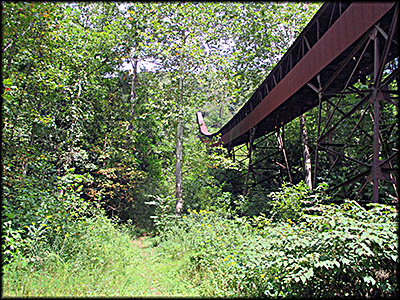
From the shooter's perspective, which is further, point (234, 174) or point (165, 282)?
point (234, 174)

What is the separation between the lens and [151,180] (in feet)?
44.0

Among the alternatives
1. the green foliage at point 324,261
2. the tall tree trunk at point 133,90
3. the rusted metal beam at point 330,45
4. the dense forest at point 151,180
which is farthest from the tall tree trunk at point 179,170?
the green foliage at point 324,261

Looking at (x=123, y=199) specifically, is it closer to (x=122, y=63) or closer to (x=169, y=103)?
(x=169, y=103)

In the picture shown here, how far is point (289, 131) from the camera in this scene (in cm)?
1377

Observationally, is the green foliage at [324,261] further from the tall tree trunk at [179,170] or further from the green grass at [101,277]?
the tall tree trunk at [179,170]

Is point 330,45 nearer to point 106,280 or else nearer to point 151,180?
point 106,280

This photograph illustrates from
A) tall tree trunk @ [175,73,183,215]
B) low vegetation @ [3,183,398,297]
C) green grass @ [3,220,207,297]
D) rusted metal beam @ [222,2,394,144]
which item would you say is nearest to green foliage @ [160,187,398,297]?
low vegetation @ [3,183,398,297]

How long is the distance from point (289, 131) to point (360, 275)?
10.9 meters

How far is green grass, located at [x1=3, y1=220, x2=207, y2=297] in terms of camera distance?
13.2 ft

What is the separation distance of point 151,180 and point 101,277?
8.51 metres

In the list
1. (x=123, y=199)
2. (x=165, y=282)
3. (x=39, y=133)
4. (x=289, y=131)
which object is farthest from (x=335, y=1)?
(x=123, y=199)

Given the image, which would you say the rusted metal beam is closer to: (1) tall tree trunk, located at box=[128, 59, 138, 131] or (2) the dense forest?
(2) the dense forest

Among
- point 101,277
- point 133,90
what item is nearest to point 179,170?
point 133,90

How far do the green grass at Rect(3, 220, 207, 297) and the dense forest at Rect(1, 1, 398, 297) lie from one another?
3 centimetres
